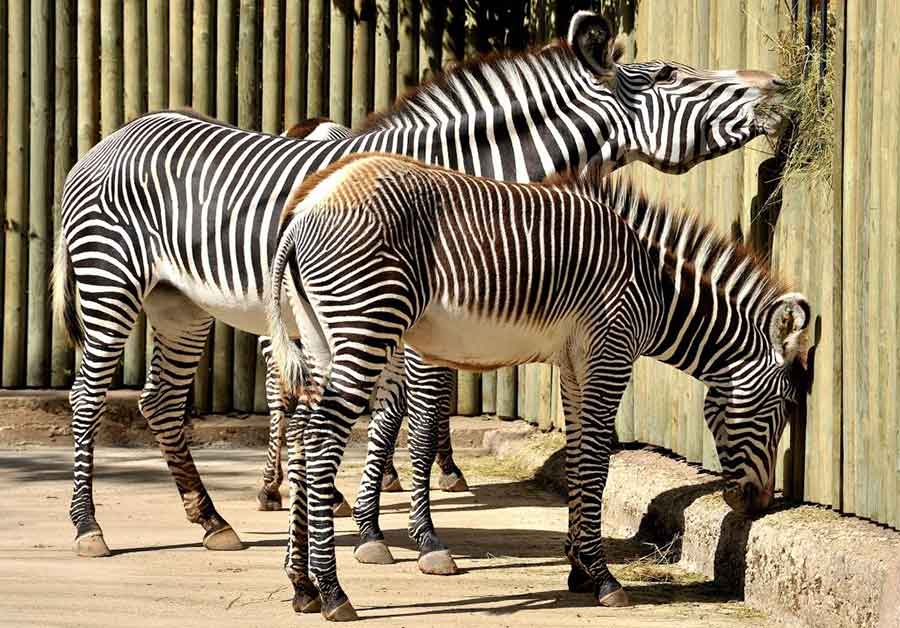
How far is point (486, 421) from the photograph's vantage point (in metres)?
9.90

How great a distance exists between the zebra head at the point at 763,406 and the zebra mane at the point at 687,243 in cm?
17

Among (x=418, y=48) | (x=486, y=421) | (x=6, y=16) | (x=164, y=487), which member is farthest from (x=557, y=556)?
(x=6, y=16)

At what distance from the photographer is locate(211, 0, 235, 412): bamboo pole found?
9805mm

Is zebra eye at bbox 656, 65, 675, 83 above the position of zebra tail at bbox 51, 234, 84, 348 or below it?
above

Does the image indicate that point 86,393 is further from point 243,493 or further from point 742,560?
point 742,560

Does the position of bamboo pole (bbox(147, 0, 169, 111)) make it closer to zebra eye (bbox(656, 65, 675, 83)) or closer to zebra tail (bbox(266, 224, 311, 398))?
zebra eye (bbox(656, 65, 675, 83))

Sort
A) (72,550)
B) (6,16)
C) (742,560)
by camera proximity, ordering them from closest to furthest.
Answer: (742,560) → (72,550) → (6,16)

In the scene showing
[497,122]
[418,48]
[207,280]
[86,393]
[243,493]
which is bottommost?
[243,493]

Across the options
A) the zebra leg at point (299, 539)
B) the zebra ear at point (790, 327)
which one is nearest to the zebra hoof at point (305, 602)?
the zebra leg at point (299, 539)

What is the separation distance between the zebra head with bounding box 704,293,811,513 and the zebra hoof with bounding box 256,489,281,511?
2650 millimetres

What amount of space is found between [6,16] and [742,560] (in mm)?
6698

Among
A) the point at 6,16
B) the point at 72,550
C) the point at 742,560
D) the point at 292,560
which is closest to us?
the point at 292,560

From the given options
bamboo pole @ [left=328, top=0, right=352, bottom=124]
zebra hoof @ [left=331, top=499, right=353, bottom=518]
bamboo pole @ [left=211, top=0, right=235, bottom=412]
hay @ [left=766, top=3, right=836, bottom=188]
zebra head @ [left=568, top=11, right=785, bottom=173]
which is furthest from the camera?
bamboo pole @ [left=328, top=0, right=352, bottom=124]

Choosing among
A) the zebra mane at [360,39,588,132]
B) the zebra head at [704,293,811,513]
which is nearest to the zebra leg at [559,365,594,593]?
the zebra head at [704,293,811,513]
